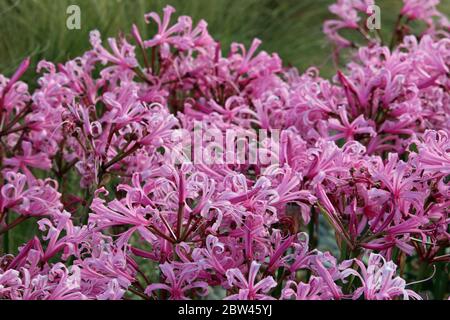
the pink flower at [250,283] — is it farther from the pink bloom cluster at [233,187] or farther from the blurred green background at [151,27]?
the blurred green background at [151,27]

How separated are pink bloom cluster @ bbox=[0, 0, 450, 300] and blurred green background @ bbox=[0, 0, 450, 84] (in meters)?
0.30

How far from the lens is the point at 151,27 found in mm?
3408

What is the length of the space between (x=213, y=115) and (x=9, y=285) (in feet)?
2.21

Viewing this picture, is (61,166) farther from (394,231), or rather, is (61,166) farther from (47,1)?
(47,1)

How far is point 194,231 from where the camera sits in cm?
123

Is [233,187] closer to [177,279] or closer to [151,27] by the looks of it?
[177,279]

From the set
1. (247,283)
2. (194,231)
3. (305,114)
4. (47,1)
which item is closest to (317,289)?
Answer: (247,283)

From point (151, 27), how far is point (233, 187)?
224 cm

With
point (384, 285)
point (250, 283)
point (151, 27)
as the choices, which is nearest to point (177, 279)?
point (250, 283)

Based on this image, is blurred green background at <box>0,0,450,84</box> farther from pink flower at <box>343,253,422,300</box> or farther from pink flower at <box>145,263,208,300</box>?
pink flower at <box>343,253,422,300</box>

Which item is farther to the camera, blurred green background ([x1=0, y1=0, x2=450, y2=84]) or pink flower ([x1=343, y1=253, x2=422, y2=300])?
blurred green background ([x1=0, y1=0, x2=450, y2=84])

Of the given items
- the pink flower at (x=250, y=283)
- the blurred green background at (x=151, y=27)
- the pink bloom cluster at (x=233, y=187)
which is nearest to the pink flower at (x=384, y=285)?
the pink bloom cluster at (x=233, y=187)

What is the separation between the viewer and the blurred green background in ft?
8.86

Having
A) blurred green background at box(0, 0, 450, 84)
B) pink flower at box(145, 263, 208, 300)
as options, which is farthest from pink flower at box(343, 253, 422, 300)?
blurred green background at box(0, 0, 450, 84)
